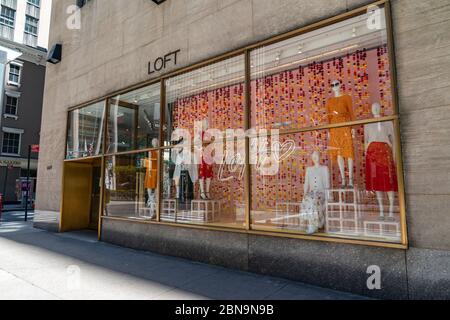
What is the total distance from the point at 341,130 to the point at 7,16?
2991 centimetres

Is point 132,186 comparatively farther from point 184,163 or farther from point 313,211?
point 313,211

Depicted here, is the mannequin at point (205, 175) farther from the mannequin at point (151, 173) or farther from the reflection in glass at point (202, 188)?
the mannequin at point (151, 173)

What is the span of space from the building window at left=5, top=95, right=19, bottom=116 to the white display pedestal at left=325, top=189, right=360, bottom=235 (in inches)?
1063

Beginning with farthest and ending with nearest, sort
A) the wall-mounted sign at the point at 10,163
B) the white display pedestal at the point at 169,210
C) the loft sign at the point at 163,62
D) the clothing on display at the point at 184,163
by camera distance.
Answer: the wall-mounted sign at the point at 10,163 < the clothing on display at the point at 184,163 < the loft sign at the point at 163,62 < the white display pedestal at the point at 169,210

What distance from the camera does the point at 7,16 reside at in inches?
965

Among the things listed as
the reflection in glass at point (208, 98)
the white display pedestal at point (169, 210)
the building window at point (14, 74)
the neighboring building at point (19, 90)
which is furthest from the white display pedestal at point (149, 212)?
the building window at point (14, 74)

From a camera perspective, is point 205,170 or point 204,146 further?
point 205,170

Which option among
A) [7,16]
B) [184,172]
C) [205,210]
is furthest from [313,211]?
[7,16]

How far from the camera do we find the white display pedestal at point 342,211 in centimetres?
475

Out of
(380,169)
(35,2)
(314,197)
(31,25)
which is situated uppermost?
(35,2)

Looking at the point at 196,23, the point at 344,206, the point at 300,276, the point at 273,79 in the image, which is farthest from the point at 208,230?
the point at 196,23

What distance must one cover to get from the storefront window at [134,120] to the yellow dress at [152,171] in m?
0.30

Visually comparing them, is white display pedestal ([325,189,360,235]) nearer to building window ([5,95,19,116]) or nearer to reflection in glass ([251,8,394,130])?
reflection in glass ([251,8,394,130])

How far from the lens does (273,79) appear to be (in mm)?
6277
